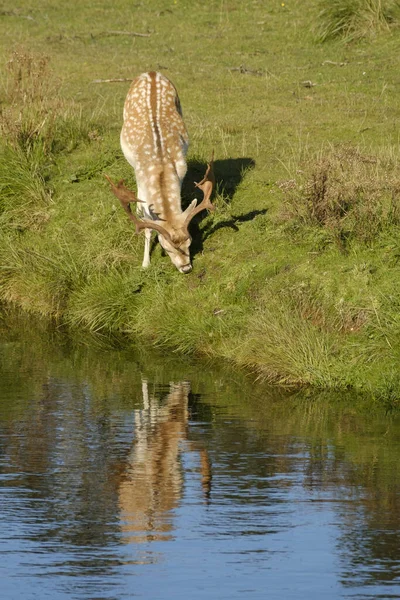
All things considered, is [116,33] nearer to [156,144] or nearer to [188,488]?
[156,144]

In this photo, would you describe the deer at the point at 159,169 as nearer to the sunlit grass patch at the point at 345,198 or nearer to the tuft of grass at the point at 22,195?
the sunlit grass patch at the point at 345,198

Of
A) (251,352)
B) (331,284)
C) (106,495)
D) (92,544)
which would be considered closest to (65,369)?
(251,352)

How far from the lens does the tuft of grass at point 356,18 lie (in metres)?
25.2

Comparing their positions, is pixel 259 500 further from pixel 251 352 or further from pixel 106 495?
pixel 251 352

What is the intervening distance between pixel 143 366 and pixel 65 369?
0.82 m

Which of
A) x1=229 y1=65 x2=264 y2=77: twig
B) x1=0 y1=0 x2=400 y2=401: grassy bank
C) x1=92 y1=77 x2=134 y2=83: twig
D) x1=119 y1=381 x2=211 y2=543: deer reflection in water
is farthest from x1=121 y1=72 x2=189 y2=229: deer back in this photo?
x1=229 y1=65 x2=264 y2=77: twig

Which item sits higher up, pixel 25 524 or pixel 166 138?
pixel 166 138

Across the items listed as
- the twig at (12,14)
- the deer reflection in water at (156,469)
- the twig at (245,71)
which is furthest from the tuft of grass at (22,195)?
the twig at (12,14)

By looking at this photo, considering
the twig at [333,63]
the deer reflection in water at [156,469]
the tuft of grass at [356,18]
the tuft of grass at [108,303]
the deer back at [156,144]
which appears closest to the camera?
the deer reflection in water at [156,469]

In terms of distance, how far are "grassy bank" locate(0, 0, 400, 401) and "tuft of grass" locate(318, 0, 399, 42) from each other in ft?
0.27

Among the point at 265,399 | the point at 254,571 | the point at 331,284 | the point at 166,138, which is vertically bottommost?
the point at 254,571

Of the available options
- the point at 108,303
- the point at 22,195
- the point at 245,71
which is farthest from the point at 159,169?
the point at 245,71

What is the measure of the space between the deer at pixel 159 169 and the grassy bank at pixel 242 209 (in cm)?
52

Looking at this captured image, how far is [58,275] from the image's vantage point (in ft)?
53.5
